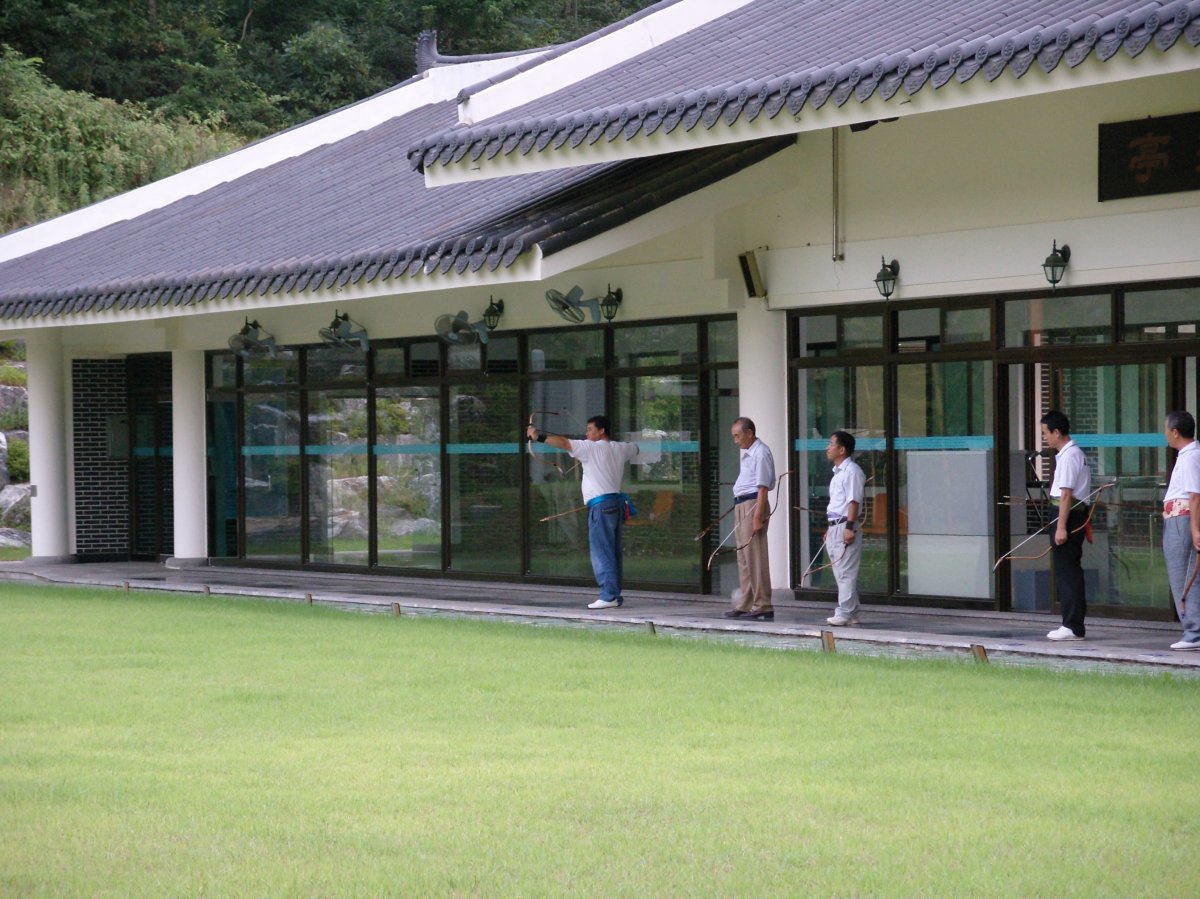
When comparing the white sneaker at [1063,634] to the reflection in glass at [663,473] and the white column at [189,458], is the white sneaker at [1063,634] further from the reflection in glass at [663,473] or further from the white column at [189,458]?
the white column at [189,458]

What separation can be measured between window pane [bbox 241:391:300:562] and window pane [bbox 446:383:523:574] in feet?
8.51

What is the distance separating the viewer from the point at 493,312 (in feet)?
51.0

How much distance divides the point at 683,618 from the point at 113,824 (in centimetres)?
682

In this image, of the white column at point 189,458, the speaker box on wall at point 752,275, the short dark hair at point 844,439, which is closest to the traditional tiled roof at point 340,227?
the speaker box on wall at point 752,275

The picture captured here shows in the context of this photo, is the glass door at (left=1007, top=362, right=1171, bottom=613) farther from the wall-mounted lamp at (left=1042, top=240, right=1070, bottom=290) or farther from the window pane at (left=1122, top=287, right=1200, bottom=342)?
the wall-mounted lamp at (left=1042, top=240, right=1070, bottom=290)

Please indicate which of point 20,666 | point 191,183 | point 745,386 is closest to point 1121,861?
point 20,666

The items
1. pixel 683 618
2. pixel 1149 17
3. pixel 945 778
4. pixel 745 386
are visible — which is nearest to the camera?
pixel 945 778

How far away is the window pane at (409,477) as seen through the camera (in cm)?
1670

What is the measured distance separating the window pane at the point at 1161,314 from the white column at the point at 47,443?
12.9 metres

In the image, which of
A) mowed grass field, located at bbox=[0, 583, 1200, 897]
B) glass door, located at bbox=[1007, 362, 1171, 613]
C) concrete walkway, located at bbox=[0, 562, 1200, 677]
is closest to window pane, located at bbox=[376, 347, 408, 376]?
concrete walkway, located at bbox=[0, 562, 1200, 677]

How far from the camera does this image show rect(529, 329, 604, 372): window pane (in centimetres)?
1511

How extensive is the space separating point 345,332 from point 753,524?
19.9 ft

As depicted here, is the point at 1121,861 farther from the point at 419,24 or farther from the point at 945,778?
the point at 419,24

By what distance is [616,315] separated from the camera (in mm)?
14695
